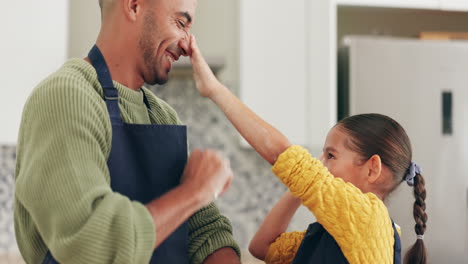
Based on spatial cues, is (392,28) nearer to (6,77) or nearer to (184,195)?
(6,77)

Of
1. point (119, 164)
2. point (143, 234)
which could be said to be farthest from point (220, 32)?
point (143, 234)

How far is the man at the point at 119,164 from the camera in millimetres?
885

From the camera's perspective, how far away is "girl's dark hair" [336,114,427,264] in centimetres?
140

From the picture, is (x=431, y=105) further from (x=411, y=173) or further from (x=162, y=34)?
(x=162, y=34)

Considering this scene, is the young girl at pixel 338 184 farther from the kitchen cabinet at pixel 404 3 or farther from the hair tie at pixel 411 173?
the kitchen cabinet at pixel 404 3

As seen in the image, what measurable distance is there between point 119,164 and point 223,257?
1.05ft

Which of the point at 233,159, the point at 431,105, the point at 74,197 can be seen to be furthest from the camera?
the point at 233,159

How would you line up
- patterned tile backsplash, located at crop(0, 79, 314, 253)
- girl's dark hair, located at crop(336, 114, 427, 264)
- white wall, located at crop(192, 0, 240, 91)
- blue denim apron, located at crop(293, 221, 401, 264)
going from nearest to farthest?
blue denim apron, located at crop(293, 221, 401, 264)
girl's dark hair, located at crop(336, 114, 427, 264)
white wall, located at crop(192, 0, 240, 91)
patterned tile backsplash, located at crop(0, 79, 314, 253)

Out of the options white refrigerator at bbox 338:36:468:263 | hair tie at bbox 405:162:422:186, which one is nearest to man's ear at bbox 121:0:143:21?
hair tie at bbox 405:162:422:186

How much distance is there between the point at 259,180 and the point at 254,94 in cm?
56

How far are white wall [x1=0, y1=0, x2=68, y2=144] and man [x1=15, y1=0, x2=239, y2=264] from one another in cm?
146

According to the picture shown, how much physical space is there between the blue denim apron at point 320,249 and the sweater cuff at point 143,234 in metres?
0.51

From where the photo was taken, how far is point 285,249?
Answer: 4.80 feet

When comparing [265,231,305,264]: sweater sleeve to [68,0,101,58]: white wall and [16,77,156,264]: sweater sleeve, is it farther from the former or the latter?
[68,0,101,58]: white wall
